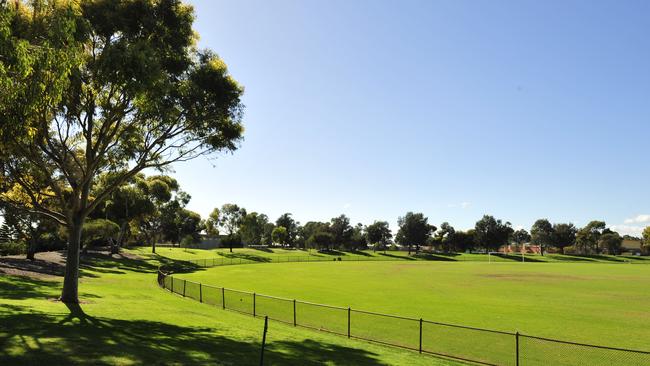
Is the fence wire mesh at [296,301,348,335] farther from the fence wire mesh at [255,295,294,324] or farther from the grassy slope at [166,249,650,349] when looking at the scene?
the grassy slope at [166,249,650,349]

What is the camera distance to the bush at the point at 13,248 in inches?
2345

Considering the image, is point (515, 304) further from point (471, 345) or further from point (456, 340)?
point (471, 345)

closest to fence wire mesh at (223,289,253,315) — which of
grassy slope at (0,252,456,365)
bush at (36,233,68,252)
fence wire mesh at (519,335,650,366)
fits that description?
grassy slope at (0,252,456,365)

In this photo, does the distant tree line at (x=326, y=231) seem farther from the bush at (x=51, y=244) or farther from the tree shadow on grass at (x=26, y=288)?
the tree shadow on grass at (x=26, y=288)

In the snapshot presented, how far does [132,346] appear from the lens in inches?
538

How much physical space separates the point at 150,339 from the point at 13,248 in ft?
190

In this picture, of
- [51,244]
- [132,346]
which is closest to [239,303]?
[132,346]

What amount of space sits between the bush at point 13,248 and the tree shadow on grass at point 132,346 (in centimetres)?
5137

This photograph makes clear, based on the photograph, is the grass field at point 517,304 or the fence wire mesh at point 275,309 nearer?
the grass field at point 517,304

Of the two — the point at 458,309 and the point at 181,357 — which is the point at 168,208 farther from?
the point at 181,357

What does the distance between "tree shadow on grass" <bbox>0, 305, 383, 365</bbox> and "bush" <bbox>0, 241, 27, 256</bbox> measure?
51.4 metres

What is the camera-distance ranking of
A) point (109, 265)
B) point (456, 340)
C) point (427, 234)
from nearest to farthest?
point (456, 340), point (109, 265), point (427, 234)

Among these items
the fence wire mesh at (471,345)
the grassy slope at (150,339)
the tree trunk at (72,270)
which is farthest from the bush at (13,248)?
the fence wire mesh at (471,345)

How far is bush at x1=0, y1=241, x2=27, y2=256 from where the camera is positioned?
59.6 meters
